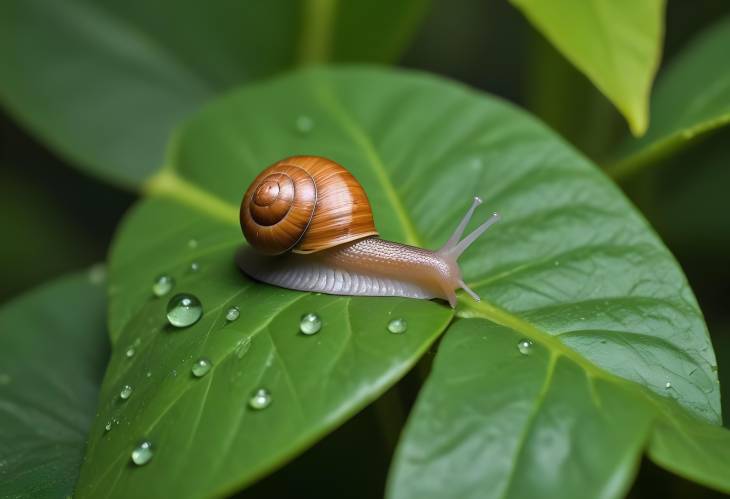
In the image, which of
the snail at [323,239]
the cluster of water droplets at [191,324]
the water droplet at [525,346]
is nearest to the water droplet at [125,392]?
→ the cluster of water droplets at [191,324]

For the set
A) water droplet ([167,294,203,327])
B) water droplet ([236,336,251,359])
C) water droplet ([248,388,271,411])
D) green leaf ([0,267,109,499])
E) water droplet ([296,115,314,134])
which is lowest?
green leaf ([0,267,109,499])

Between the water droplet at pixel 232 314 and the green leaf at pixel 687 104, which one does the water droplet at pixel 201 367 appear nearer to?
the water droplet at pixel 232 314

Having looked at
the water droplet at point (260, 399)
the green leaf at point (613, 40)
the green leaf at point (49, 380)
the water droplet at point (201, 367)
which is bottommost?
the green leaf at point (49, 380)

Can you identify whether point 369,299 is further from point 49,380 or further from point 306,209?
point 49,380

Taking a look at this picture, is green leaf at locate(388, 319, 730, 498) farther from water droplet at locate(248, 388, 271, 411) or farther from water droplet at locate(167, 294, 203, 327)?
water droplet at locate(167, 294, 203, 327)

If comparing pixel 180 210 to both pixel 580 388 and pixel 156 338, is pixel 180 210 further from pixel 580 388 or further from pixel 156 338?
pixel 580 388

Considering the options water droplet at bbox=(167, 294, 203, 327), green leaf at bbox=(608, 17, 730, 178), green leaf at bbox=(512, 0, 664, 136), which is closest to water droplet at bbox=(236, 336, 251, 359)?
water droplet at bbox=(167, 294, 203, 327)
